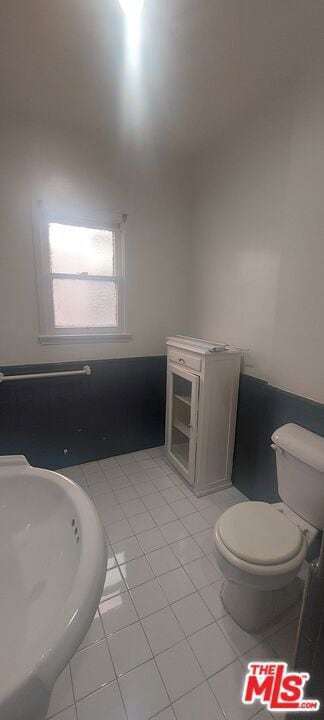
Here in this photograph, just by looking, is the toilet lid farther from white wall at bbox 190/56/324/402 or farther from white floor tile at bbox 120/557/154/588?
white wall at bbox 190/56/324/402

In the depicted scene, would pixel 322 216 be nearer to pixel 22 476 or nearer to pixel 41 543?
pixel 22 476

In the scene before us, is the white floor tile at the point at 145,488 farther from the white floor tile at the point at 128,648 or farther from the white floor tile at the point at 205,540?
the white floor tile at the point at 128,648

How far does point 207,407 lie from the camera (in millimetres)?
1880

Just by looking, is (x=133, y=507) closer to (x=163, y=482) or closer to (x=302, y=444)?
(x=163, y=482)

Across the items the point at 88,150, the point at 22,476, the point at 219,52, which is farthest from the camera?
the point at 88,150

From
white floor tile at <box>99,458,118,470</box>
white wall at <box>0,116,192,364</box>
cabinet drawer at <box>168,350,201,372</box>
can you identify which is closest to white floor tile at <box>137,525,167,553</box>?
white floor tile at <box>99,458,118,470</box>

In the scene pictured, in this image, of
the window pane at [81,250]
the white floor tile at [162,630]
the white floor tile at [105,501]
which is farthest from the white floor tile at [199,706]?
the window pane at [81,250]

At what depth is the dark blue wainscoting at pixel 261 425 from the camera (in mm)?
1473

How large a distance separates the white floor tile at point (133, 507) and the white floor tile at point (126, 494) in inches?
1.3

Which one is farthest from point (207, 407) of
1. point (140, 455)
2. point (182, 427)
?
point (140, 455)

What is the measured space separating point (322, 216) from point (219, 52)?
2.84 ft

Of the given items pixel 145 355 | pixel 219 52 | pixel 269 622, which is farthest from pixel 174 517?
pixel 219 52

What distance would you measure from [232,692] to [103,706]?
1.47ft

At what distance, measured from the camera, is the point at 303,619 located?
2.73 feet
